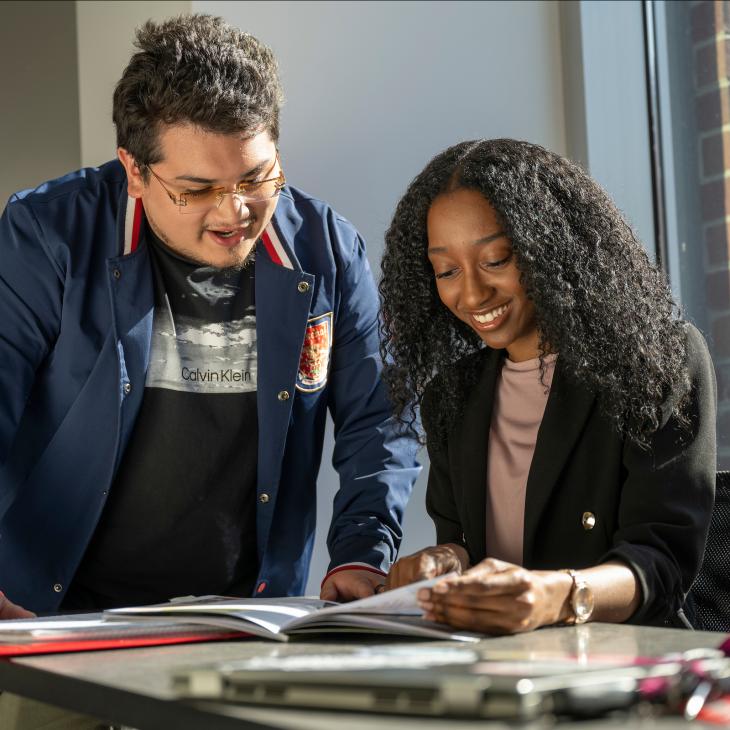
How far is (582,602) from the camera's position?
48.4 inches

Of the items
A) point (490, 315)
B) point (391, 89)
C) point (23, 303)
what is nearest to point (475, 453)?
point (490, 315)

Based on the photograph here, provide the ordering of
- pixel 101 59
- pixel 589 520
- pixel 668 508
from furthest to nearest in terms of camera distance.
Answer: pixel 101 59, pixel 589 520, pixel 668 508

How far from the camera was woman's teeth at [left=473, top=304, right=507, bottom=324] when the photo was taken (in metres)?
1.72

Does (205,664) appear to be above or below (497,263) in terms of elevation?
below

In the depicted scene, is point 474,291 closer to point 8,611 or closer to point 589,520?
point 589,520

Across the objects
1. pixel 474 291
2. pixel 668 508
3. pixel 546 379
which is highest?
pixel 474 291

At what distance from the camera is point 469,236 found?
1724mm

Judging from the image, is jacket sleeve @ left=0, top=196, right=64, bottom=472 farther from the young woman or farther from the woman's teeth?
the woman's teeth

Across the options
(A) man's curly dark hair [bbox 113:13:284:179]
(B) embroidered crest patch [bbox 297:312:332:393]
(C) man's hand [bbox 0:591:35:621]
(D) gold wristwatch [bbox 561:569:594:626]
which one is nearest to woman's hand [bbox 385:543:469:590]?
(D) gold wristwatch [bbox 561:569:594:626]

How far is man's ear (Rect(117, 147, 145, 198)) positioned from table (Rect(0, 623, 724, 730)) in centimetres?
102

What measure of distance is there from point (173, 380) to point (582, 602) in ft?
3.34

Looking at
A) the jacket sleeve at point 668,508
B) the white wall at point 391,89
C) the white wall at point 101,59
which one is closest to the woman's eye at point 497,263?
the jacket sleeve at point 668,508

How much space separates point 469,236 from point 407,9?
45.4 inches

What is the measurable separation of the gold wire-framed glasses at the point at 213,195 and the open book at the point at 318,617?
2.53ft
